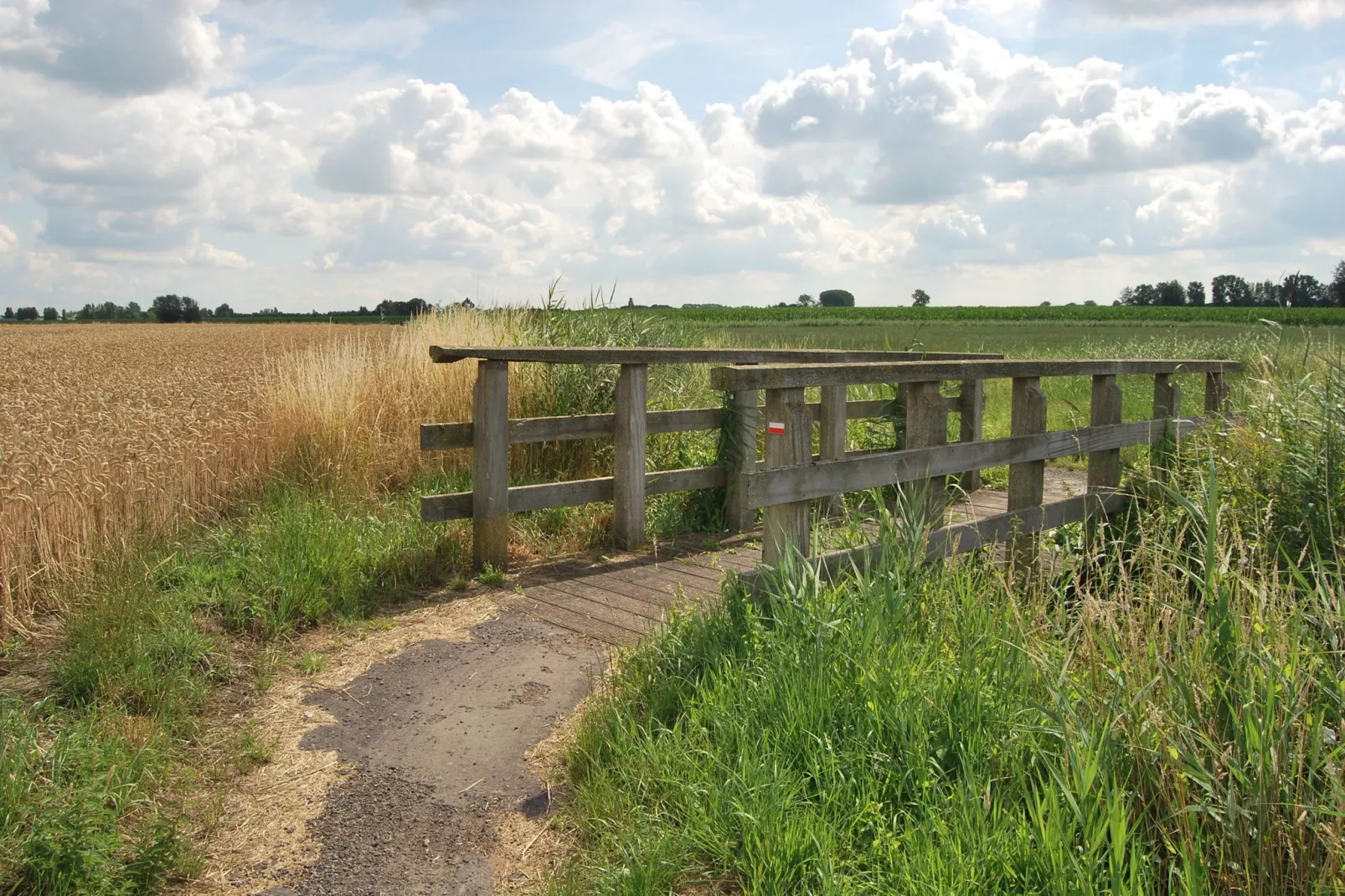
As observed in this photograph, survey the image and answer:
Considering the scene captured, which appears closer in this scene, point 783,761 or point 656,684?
point 783,761

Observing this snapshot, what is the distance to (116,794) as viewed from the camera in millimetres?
3371

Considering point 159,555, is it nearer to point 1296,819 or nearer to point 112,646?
point 112,646

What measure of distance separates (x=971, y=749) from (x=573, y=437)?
4.37 metres

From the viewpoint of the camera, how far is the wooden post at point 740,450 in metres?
7.25

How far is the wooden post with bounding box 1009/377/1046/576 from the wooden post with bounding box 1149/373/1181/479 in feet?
4.28

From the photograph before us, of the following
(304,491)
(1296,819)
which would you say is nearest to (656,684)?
(1296,819)

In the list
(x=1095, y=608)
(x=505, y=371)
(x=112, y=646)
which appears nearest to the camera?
(x=1095, y=608)

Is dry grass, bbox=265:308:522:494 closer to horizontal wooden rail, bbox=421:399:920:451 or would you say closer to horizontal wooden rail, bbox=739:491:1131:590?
horizontal wooden rail, bbox=421:399:920:451

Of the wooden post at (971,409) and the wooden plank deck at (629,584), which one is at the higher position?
the wooden post at (971,409)

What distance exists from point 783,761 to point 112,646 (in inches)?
117

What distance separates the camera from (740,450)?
7395mm

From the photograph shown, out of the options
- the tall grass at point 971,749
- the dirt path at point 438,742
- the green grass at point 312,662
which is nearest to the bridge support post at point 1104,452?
the green grass at point 312,662

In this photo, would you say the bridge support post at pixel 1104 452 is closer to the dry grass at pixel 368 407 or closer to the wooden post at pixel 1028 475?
the wooden post at pixel 1028 475

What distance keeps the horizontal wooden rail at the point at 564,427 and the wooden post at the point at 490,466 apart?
0.13 metres
